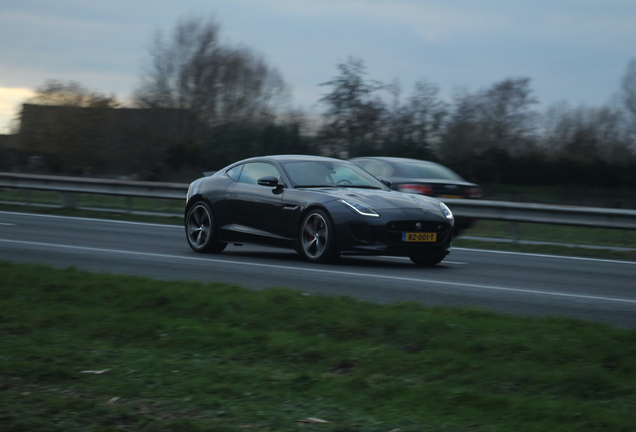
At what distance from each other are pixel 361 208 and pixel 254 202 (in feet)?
6.15

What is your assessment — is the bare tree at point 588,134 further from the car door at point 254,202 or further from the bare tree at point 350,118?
the car door at point 254,202

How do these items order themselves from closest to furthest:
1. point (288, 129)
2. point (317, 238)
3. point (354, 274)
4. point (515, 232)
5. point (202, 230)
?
point (354, 274), point (317, 238), point (202, 230), point (515, 232), point (288, 129)

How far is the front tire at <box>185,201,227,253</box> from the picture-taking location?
12.1m

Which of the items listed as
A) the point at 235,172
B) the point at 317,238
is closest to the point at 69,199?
the point at 235,172

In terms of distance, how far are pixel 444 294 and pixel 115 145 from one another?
4304 cm

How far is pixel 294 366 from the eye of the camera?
515cm

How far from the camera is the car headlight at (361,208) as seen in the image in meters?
10.3

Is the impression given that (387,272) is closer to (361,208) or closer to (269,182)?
(361,208)

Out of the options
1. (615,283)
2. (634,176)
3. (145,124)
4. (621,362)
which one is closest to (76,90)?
(145,124)

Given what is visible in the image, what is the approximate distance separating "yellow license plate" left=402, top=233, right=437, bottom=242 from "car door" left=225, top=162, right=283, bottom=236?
6.06ft

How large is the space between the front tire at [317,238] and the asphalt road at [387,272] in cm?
19

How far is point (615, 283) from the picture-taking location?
9.88m

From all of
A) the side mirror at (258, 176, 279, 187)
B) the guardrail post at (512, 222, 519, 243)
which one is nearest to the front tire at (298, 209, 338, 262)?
the side mirror at (258, 176, 279, 187)

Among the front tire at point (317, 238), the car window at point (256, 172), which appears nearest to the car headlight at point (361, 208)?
the front tire at point (317, 238)
